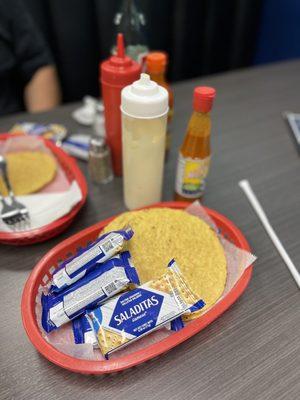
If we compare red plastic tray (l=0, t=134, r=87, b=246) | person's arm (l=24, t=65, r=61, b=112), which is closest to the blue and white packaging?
red plastic tray (l=0, t=134, r=87, b=246)

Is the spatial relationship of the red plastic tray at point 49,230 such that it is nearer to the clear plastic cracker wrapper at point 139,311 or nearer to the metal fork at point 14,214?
the metal fork at point 14,214

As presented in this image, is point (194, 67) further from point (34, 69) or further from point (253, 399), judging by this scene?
point (253, 399)

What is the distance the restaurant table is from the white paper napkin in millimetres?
34

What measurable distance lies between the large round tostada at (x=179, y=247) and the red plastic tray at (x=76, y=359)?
0.6 inches

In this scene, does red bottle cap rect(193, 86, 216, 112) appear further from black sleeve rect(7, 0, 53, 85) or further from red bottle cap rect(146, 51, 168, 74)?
black sleeve rect(7, 0, 53, 85)

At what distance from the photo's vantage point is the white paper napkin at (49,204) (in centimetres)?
54

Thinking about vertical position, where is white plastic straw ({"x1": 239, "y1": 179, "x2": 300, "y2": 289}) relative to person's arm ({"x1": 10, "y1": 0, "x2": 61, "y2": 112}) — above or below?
below

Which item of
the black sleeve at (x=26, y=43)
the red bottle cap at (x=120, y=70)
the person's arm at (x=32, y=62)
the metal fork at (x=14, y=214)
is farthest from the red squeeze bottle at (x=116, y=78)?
the black sleeve at (x=26, y=43)

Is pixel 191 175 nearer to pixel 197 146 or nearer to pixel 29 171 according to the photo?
pixel 197 146

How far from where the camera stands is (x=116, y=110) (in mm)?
580

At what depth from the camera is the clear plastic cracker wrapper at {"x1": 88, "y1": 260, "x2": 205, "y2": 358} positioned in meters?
0.38

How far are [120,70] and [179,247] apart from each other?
12.2 inches

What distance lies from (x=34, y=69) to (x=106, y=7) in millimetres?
425

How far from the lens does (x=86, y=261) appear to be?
1.39 ft
